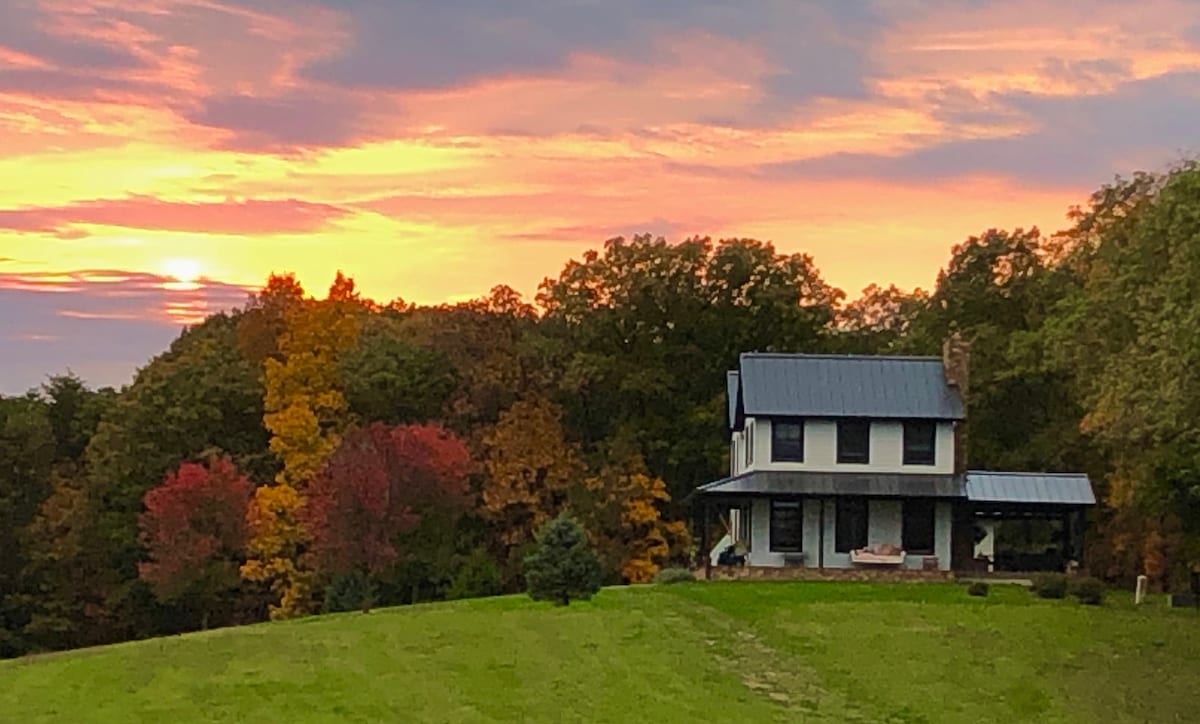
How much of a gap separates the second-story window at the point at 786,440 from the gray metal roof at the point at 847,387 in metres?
0.46

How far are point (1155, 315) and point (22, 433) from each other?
4798 centimetres

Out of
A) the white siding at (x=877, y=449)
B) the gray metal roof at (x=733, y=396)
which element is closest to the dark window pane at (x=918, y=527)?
the white siding at (x=877, y=449)

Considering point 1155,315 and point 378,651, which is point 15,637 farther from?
point 1155,315

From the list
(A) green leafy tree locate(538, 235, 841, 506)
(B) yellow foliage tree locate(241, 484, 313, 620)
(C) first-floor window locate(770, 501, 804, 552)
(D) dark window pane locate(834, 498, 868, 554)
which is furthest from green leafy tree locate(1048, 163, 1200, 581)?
(B) yellow foliage tree locate(241, 484, 313, 620)

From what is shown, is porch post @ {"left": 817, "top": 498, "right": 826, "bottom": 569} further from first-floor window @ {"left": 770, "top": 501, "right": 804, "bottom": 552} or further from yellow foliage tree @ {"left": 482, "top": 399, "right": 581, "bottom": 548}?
yellow foliage tree @ {"left": 482, "top": 399, "right": 581, "bottom": 548}

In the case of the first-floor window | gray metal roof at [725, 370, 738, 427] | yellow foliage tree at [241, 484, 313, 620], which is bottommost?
yellow foliage tree at [241, 484, 313, 620]

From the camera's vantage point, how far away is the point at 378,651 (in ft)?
93.4

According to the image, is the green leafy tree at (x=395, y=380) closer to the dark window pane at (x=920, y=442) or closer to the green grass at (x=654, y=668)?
the dark window pane at (x=920, y=442)

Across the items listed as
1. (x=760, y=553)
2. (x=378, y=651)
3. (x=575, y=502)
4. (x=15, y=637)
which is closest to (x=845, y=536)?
(x=760, y=553)

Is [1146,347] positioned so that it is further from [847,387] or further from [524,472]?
[524,472]

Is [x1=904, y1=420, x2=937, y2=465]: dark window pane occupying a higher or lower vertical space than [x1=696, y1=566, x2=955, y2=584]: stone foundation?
higher

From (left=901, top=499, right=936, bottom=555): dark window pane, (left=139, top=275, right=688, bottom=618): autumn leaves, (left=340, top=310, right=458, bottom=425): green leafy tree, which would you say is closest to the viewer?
(left=901, top=499, right=936, bottom=555): dark window pane

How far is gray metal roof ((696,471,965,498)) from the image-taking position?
4678 cm

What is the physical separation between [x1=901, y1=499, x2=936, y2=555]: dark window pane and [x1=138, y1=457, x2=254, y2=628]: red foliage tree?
21.7m
